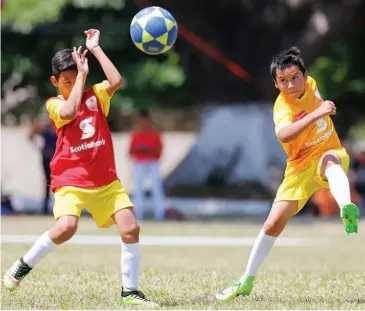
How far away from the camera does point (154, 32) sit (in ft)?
27.5

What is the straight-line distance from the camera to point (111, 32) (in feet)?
67.1

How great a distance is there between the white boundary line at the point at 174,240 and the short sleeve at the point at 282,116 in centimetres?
597

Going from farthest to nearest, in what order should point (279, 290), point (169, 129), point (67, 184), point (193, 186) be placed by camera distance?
point (169, 129) < point (193, 186) < point (279, 290) < point (67, 184)

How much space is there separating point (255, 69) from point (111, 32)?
3.91 meters

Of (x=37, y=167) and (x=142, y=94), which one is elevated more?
(x=142, y=94)

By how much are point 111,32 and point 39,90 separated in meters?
2.97

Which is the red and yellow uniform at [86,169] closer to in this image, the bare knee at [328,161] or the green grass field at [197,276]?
the green grass field at [197,276]

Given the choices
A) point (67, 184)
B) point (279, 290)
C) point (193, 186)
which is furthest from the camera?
point (193, 186)

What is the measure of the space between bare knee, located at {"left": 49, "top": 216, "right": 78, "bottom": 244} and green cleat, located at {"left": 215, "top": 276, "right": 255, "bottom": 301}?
1252 mm

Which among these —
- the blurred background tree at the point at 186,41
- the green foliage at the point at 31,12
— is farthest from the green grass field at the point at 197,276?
the blurred background tree at the point at 186,41

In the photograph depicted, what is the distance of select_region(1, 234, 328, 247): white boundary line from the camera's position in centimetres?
1356

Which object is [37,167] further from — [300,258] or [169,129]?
[169,129]

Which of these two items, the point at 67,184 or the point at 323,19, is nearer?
the point at 67,184

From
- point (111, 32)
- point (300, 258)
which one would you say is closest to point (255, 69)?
point (111, 32)
